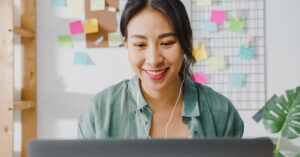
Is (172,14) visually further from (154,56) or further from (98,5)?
(98,5)

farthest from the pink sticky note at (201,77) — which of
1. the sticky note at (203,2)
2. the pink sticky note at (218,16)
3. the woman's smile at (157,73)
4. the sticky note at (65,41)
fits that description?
the woman's smile at (157,73)

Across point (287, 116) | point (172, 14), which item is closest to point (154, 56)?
point (172, 14)

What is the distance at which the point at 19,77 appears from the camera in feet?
8.13

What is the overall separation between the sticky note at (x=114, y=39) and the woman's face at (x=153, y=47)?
1.21 m

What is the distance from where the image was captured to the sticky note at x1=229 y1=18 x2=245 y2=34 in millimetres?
2352

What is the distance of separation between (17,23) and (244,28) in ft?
5.45

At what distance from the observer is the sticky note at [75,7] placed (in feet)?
8.07

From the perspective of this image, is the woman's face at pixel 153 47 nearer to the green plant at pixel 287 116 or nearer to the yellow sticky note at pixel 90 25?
the green plant at pixel 287 116

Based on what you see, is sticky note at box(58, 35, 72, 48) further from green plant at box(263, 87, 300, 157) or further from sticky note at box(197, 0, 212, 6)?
green plant at box(263, 87, 300, 157)

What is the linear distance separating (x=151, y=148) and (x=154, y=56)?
667 millimetres

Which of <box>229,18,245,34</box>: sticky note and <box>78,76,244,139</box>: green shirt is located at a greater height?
<box>229,18,245,34</box>: sticky note

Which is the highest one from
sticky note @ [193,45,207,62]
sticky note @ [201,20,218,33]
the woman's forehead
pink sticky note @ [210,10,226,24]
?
pink sticky note @ [210,10,226,24]

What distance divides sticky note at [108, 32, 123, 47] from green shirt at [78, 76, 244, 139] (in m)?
1.12

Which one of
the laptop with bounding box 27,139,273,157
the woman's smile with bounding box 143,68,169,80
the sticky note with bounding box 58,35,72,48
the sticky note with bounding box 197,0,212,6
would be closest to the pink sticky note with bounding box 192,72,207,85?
the sticky note with bounding box 197,0,212,6
